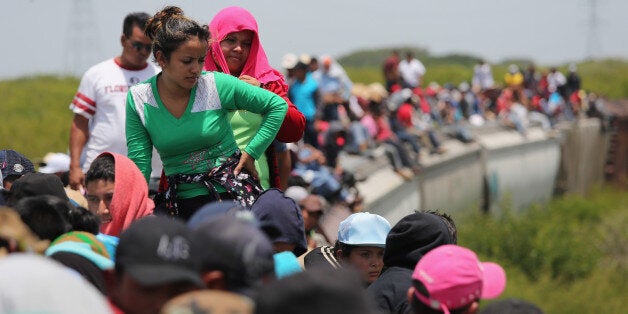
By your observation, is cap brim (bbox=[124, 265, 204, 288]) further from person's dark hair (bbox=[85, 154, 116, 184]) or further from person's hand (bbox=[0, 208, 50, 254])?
person's dark hair (bbox=[85, 154, 116, 184])

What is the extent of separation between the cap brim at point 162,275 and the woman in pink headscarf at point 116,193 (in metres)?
1.85

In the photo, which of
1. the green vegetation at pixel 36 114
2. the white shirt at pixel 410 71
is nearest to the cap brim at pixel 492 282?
the green vegetation at pixel 36 114

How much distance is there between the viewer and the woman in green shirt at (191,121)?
558 centimetres

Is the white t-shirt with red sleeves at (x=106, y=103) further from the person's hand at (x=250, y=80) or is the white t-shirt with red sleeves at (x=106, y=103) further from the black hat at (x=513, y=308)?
the black hat at (x=513, y=308)

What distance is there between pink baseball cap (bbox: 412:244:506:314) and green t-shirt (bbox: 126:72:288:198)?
1629 millimetres

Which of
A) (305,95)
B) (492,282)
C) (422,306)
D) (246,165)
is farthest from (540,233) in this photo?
(422,306)

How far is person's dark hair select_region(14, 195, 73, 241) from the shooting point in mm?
4648

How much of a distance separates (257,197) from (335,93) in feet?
37.0

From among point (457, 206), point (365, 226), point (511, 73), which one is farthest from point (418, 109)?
point (365, 226)

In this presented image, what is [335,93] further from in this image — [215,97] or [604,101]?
[604,101]

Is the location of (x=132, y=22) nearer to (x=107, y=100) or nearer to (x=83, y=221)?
(x=107, y=100)

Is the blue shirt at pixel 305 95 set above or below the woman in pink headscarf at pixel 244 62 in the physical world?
below

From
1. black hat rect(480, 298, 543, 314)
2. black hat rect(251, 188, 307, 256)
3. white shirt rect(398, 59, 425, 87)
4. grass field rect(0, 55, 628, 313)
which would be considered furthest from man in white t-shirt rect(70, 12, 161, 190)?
white shirt rect(398, 59, 425, 87)

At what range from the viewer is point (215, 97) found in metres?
5.71
